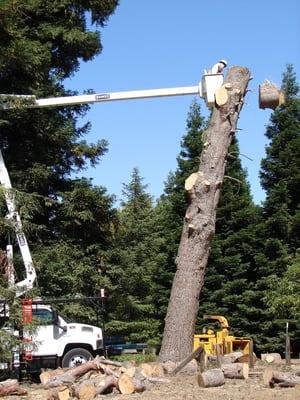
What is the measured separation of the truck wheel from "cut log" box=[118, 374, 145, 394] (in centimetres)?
551

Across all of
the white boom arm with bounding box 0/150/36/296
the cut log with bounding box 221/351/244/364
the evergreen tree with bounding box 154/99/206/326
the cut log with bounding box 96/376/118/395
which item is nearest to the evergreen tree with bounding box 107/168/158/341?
the evergreen tree with bounding box 154/99/206/326

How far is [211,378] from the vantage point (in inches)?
381

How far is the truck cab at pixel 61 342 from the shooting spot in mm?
14664

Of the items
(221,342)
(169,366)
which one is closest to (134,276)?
(221,342)

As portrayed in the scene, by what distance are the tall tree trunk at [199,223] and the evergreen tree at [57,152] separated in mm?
6522

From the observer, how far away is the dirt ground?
9.00 meters

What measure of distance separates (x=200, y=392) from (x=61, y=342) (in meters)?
6.42

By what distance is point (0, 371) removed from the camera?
40.1 feet

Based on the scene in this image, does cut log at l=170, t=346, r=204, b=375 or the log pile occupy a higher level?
cut log at l=170, t=346, r=204, b=375

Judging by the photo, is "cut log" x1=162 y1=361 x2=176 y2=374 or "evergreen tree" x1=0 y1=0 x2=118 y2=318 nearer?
"cut log" x1=162 y1=361 x2=176 y2=374

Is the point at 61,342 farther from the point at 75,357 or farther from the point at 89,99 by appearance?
the point at 89,99

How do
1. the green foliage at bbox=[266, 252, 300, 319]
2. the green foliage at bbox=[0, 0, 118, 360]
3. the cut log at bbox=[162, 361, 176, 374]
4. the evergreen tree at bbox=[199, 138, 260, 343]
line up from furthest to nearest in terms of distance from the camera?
the evergreen tree at bbox=[199, 138, 260, 343] → the green foliage at bbox=[266, 252, 300, 319] → the green foliage at bbox=[0, 0, 118, 360] → the cut log at bbox=[162, 361, 176, 374]

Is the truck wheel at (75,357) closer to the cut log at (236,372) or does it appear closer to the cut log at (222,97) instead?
the cut log at (236,372)

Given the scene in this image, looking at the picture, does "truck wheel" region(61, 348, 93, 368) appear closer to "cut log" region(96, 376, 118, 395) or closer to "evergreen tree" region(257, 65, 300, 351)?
"cut log" region(96, 376, 118, 395)
